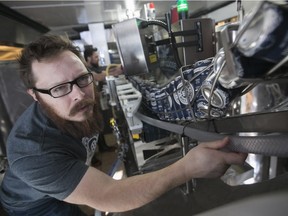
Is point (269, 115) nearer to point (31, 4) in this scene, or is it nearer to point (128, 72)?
point (128, 72)

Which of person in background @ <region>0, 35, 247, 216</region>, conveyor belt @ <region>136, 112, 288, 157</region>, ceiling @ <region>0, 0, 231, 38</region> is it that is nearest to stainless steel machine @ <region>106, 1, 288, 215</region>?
conveyor belt @ <region>136, 112, 288, 157</region>

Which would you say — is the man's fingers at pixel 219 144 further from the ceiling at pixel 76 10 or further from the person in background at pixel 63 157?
the ceiling at pixel 76 10

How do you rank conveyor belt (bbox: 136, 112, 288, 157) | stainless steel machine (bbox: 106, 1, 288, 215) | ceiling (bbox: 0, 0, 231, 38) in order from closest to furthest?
stainless steel machine (bbox: 106, 1, 288, 215) → conveyor belt (bbox: 136, 112, 288, 157) → ceiling (bbox: 0, 0, 231, 38)

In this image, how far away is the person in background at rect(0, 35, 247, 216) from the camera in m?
0.53

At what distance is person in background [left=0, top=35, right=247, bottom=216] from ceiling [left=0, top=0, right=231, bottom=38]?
2.03 meters

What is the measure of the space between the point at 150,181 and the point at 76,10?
12.2 feet

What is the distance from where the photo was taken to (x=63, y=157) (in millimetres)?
640

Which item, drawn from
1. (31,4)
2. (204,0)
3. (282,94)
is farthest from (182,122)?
(204,0)

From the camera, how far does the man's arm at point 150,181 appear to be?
0.49m

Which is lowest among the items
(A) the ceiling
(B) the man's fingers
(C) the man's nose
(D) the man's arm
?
(D) the man's arm

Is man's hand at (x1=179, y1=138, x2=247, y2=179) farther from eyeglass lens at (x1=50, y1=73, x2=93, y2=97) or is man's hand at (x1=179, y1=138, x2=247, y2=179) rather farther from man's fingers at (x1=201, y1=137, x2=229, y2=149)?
eyeglass lens at (x1=50, y1=73, x2=93, y2=97)

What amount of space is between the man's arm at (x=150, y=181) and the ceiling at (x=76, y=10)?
2.34m

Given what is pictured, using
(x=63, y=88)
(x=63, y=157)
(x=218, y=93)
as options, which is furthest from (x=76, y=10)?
(x=218, y=93)

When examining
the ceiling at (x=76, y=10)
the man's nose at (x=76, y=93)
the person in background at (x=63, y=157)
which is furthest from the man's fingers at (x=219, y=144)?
the ceiling at (x=76, y=10)
